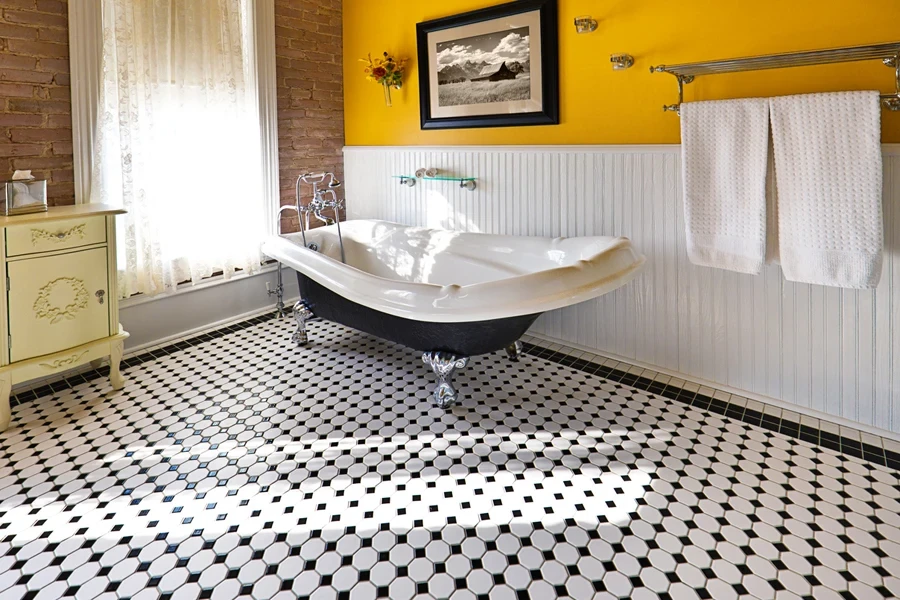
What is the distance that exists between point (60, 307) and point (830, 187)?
3.26m

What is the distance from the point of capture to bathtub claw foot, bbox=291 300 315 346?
334 centimetres

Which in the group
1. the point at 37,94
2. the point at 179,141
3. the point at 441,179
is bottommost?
the point at 441,179

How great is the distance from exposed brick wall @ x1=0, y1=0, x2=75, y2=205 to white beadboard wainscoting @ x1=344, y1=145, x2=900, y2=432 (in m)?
2.09

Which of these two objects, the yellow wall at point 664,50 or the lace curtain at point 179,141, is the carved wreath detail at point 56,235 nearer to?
the lace curtain at point 179,141

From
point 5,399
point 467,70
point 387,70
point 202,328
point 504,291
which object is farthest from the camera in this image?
point 387,70

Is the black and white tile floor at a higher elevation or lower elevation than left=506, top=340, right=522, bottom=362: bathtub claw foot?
lower

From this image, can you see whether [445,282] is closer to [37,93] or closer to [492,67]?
[492,67]

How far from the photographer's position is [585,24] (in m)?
Result: 2.88

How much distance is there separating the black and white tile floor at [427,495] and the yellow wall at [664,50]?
4.48 feet

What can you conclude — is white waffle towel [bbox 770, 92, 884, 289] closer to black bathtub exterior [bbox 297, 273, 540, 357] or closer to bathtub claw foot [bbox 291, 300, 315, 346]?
black bathtub exterior [bbox 297, 273, 540, 357]

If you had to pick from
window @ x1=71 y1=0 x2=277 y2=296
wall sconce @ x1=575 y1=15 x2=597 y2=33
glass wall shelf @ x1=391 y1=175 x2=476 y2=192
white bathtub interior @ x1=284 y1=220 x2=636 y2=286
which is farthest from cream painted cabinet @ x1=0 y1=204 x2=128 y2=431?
wall sconce @ x1=575 y1=15 x2=597 y2=33

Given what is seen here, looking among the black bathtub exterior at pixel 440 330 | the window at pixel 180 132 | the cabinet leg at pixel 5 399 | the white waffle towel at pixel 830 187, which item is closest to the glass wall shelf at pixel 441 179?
the window at pixel 180 132

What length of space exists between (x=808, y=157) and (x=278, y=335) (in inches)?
117

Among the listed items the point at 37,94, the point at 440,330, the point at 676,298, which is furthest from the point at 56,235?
the point at 676,298
